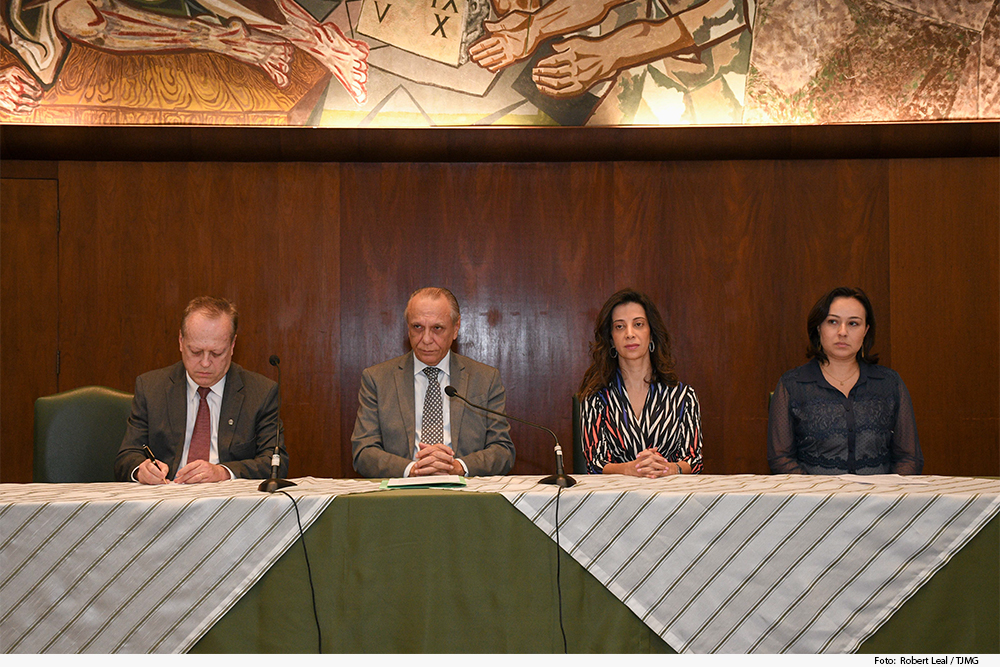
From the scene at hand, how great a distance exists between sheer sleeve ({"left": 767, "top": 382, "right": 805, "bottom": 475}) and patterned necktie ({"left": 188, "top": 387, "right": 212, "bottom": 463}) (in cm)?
214

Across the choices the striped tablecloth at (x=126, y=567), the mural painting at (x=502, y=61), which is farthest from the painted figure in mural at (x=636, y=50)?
the striped tablecloth at (x=126, y=567)

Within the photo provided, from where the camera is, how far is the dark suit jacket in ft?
9.32

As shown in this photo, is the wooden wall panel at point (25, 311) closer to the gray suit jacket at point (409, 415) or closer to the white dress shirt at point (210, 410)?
the white dress shirt at point (210, 410)

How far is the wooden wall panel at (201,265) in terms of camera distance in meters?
4.23

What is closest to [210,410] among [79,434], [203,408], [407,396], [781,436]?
[203,408]

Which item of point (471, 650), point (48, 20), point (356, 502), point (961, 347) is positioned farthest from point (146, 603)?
point (961, 347)

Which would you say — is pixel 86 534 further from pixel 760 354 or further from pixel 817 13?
pixel 817 13

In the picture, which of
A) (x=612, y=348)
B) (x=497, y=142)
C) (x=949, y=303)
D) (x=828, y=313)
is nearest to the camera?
(x=828, y=313)

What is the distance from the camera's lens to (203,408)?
9.52 ft

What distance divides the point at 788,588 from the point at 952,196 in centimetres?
321

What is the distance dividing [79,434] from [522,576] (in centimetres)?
195

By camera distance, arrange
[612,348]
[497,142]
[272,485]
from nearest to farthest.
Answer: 1. [272,485]
2. [612,348]
3. [497,142]

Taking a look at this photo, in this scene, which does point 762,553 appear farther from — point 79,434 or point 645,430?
point 79,434

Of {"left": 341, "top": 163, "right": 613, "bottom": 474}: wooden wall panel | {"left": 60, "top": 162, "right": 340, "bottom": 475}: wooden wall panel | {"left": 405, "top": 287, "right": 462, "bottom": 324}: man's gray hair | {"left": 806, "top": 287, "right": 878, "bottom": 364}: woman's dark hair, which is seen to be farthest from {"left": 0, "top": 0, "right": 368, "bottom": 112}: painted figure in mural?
{"left": 806, "top": 287, "right": 878, "bottom": 364}: woman's dark hair
